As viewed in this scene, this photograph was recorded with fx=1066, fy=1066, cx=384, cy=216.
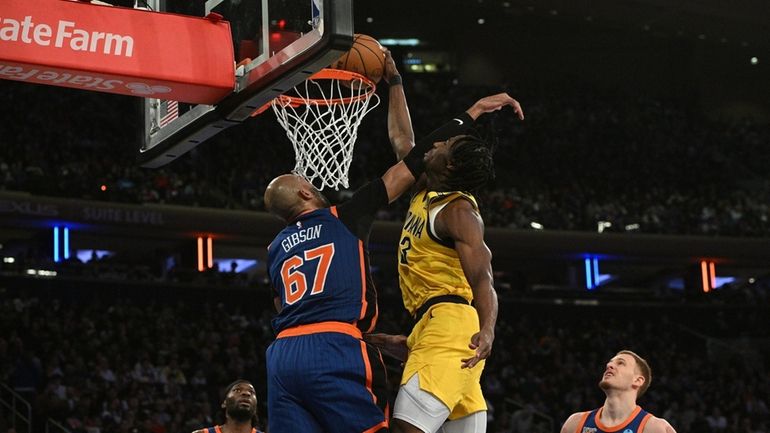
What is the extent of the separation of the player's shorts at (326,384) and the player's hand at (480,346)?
0.43 m

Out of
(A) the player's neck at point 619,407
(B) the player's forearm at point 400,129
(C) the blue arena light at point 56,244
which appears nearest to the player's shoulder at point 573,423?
(A) the player's neck at point 619,407

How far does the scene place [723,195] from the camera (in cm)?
2941

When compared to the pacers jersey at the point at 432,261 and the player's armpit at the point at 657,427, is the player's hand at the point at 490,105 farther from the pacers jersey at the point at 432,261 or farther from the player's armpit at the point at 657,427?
the player's armpit at the point at 657,427

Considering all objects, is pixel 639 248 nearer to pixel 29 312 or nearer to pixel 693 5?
pixel 693 5

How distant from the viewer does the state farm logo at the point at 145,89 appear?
550cm

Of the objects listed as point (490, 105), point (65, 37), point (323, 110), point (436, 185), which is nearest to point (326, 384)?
point (436, 185)

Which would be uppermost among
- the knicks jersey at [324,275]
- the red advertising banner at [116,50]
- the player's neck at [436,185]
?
the red advertising banner at [116,50]

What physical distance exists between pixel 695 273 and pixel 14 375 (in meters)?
18.8

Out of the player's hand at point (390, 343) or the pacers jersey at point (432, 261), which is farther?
the player's hand at point (390, 343)

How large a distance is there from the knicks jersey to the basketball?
4.86ft

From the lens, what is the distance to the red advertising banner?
204 inches

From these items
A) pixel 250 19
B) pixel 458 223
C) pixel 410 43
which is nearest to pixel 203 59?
pixel 250 19

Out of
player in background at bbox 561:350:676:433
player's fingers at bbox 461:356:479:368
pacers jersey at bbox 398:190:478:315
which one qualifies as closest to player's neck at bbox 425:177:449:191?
pacers jersey at bbox 398:190:478:315

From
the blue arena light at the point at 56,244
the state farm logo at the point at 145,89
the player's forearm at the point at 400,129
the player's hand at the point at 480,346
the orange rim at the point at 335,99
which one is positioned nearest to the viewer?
the player's hand at the point at 480,346
